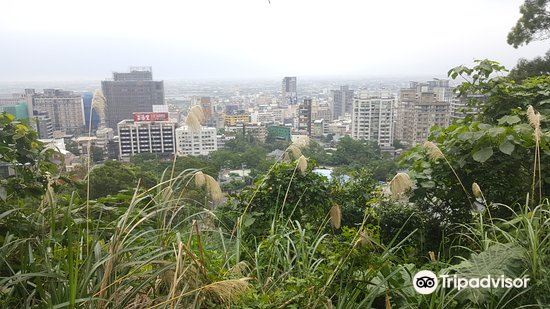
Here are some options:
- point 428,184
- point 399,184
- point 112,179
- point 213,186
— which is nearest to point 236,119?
point 112,179

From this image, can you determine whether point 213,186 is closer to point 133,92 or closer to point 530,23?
point 133,92

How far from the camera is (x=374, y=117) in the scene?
5.60 m

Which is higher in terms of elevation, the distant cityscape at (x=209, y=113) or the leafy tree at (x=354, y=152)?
the distant cityscape at (x=209, y=113)

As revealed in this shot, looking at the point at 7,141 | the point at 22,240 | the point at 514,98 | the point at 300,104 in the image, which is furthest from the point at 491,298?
the point at 300,104

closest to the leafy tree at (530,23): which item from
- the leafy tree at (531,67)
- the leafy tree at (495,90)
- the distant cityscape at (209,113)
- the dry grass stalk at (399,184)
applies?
the leafy tree at (531,67)

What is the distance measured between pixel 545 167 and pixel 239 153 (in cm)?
264

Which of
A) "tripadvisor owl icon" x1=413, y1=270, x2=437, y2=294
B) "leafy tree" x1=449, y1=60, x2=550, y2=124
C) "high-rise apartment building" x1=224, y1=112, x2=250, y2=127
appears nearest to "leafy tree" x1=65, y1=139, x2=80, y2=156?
"tripadvisor owl icon" x1=413, y1=270, x2=437, y2=294

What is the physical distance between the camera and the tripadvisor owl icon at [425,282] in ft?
4.17

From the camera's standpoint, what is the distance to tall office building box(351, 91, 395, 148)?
4820mm

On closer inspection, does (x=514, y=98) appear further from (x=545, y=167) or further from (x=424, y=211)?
(x=424, y=211)

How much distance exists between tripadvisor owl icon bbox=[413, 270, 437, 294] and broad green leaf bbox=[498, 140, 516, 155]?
2.76ft

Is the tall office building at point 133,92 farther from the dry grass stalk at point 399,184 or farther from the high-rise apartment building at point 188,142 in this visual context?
the dry grass stalk at point 399,184

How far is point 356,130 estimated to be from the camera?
5.25 m

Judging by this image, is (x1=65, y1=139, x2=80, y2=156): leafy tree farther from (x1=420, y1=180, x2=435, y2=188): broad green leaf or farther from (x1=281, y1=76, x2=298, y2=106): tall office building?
(x1=281, y1=76, x2=298, y2=106): tall office building
